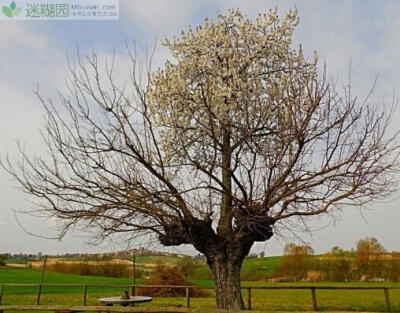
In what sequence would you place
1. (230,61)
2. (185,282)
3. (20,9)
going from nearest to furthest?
(20,9) < (230,61) < (185,282)

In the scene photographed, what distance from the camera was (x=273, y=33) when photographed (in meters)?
9.48

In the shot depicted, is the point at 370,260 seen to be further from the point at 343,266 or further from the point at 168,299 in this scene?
the point at 168,299

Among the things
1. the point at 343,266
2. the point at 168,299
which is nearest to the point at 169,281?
the point at 168,299

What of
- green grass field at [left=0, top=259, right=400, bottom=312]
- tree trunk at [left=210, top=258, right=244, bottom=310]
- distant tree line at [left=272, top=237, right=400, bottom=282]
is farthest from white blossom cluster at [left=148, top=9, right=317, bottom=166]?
distant tree line at [left=272, top=237, right=400, bottom=282]

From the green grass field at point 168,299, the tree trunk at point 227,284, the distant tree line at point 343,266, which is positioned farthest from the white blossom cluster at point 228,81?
the distant tree line at point 343,266

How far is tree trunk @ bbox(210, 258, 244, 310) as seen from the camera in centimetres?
804

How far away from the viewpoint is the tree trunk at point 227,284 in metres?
8.04

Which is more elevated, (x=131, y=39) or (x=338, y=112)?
(x=131, y=39)

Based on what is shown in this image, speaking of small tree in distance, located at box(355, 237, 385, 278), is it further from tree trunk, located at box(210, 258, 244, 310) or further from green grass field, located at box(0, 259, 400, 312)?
tree trunk, located at box(210, 258, 244, 310)

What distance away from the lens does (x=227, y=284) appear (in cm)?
816

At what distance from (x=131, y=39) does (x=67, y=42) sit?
1105mm

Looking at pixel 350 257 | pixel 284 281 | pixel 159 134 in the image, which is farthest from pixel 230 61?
pixel 350 257

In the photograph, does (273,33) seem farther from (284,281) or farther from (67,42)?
(284,281)

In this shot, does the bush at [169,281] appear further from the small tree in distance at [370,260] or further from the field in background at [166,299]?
the small tree in distance at [370,260]
